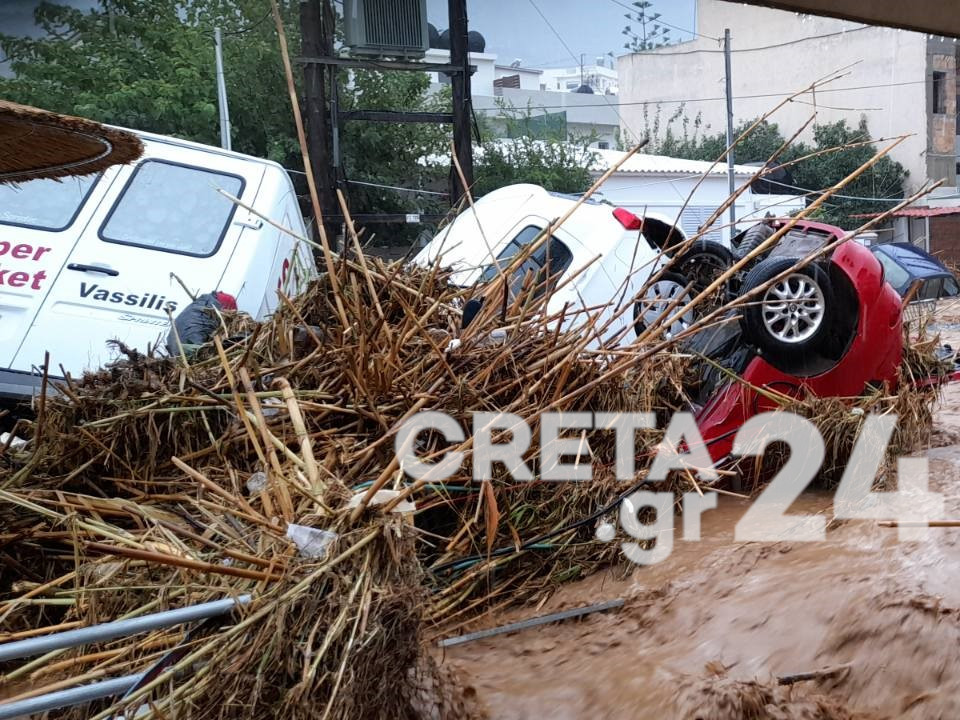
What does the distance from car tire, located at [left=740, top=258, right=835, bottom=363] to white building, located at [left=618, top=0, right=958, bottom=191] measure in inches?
1009

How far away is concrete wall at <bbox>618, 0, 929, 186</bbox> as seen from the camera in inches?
1234

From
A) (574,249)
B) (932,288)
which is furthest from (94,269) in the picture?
(932,288)

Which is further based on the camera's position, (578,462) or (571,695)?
(578,462)

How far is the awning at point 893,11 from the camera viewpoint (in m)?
3.15

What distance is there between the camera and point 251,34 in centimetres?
1739

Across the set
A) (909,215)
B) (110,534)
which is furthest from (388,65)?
(909,215)

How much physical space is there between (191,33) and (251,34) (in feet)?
3.36

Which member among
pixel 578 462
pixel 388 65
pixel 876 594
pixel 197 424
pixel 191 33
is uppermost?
pixel 191 33

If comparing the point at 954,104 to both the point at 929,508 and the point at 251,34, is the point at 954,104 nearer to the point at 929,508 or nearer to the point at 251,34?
the point at 251,34

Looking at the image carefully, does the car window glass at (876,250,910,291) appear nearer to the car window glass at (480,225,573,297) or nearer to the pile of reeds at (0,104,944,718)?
the car window glass at (480,225,573,297)

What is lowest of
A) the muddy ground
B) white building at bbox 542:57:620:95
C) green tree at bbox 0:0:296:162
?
the muddy ground

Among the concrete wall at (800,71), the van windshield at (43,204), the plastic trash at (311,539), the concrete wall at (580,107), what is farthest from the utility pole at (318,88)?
the concrete wall at (580,107)

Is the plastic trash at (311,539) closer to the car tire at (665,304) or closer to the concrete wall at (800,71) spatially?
the car tire at (665,304)

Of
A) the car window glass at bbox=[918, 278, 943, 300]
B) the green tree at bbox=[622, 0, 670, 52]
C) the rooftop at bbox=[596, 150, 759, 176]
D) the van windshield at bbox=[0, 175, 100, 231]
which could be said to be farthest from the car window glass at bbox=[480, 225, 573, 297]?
the green tree at bbox=[622, 0, 670, 52]
